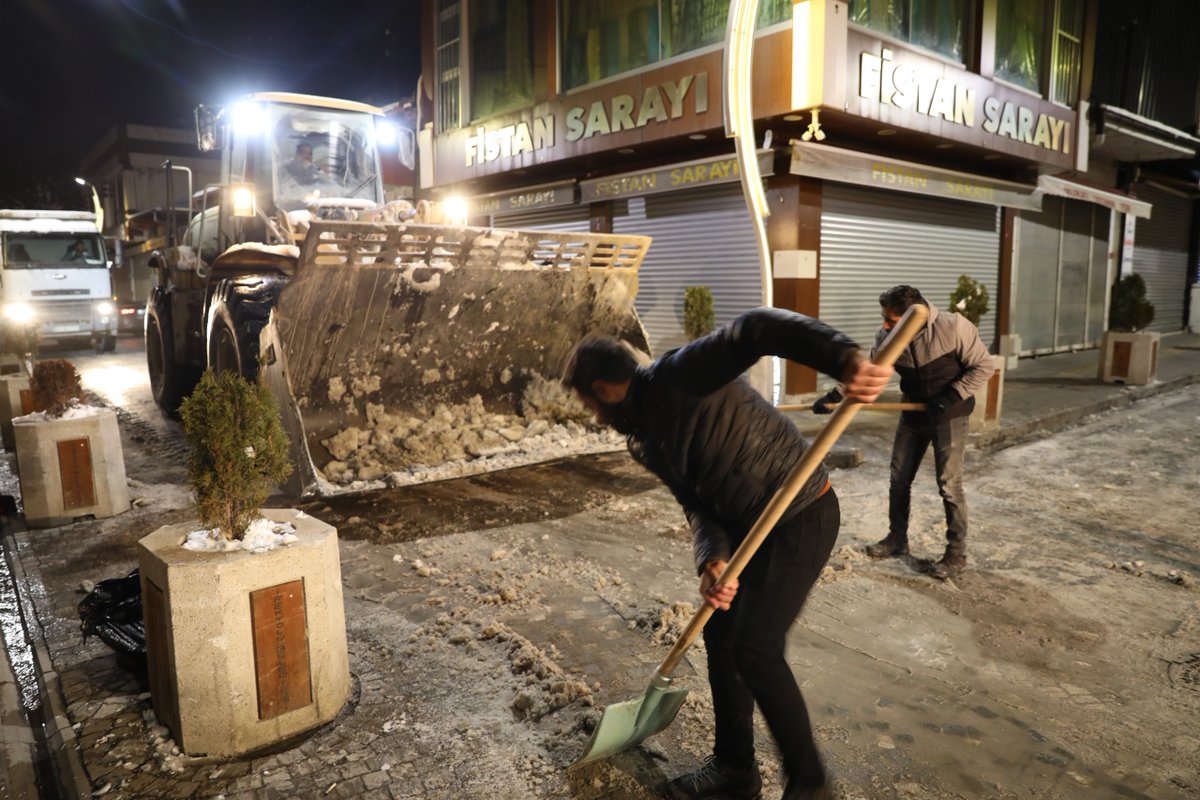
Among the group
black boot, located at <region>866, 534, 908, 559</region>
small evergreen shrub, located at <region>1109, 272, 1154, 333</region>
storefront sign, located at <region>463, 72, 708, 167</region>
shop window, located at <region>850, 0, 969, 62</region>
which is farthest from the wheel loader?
small evergreen shrub, located at <region>1109, 272, 1154, 333</region>

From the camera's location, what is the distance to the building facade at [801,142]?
32.3ft

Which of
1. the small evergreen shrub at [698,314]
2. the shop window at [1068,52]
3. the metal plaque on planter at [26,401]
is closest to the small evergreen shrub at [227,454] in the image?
the metal plaque on planter at [26,401]

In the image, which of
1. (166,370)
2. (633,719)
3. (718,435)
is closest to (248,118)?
(166,370)

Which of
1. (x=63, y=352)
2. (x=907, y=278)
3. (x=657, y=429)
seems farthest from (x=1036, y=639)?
(x=63, y=352)

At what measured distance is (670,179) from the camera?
1102 centimetres

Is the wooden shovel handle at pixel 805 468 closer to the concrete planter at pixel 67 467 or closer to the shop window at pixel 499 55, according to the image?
the concrete planter at pixel 67 467

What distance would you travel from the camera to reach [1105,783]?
104 inches

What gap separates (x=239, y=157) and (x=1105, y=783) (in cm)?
816

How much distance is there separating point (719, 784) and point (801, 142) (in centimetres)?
846

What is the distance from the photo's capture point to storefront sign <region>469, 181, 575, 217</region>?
1301 cm

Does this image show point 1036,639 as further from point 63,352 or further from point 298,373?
point 63,352

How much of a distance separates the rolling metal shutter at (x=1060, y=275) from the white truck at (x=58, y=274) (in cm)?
1849

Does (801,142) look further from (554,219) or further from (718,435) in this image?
(718,435)

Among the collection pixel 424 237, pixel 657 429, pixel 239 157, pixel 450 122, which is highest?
pixel 450 122
